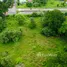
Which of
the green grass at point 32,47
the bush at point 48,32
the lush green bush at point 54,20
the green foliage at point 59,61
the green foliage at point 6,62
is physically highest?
the lush green bush at point 54,20

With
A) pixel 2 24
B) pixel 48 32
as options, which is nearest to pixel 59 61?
pixel 48 32

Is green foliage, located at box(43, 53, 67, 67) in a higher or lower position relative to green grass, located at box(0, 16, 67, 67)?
higher

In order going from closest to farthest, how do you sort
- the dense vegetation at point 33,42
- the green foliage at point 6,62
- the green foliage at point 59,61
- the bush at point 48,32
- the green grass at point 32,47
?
the green foliage at point 59,61 < the green foliage at point 6,62 < the dense vegetation at point 33,42 < the green grass at point 32,47 < the bush at point 48,32

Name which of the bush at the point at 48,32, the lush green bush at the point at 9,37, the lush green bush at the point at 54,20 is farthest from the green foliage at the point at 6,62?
the lush green bush at the point at 54,20

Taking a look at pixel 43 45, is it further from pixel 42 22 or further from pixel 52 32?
pixel 42 22

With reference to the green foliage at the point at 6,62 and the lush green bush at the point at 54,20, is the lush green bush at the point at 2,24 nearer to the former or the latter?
the lush green bush at the point at 54,20

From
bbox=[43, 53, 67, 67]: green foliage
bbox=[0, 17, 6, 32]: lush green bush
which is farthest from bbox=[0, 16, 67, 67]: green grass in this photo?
bbox=[43, 53, 67, 67]: green foliage

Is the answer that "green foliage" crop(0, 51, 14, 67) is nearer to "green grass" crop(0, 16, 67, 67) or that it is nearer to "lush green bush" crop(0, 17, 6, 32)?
"green grass" crop(0, 16, 67, 67)

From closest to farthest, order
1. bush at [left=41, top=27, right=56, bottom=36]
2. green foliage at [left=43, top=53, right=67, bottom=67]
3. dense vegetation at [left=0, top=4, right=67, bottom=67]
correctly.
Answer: green foliage at [left=43, top=53, right=67, bottom=67], dense vegetation at [left=0, top=4, right=67, bottom=67], bush at [left=41, top=27, right=56, bottom=36]
